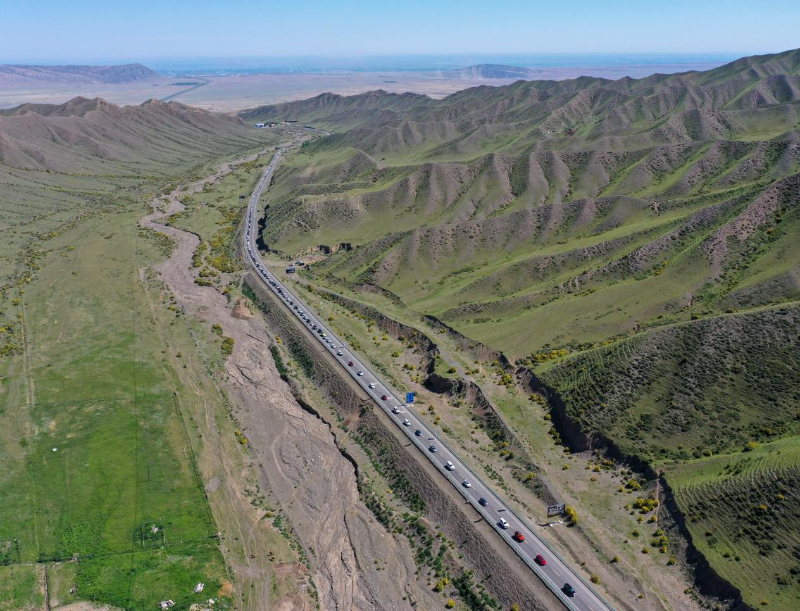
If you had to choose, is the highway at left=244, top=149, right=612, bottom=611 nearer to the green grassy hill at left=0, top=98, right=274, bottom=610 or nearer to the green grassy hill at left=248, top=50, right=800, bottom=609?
the green grassy hill at left=248, top=50, right=800, bottom=609

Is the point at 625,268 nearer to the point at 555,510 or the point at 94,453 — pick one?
the point at 555,510

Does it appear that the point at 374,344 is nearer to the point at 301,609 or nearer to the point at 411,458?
the point at 411,458

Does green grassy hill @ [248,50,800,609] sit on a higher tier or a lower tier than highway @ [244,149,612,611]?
higher

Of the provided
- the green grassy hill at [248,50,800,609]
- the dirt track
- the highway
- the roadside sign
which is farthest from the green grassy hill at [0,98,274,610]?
the green grassy hill at [248,50,800,609]

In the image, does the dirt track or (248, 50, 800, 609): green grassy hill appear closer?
the dirt track

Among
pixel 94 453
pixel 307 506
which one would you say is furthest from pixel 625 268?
pixel 94 453

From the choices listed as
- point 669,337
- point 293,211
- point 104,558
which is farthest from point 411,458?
point 293,211

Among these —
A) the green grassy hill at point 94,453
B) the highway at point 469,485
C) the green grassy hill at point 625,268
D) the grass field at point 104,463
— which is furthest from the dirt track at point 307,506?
the green grassy hill at point 625,268
